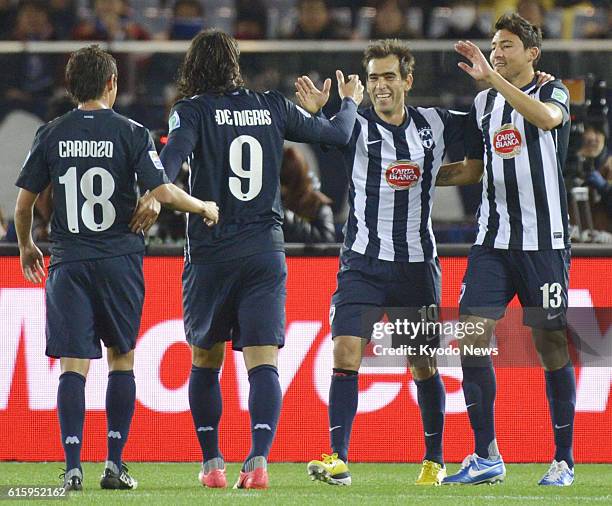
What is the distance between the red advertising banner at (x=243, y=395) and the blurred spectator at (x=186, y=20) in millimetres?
3689

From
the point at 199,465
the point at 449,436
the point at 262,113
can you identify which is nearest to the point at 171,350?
the point at 199,465

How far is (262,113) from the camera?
5508 mm

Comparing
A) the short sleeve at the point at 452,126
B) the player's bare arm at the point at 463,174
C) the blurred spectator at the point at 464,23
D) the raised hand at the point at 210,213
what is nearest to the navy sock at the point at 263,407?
the raised hand at the point at 210,213

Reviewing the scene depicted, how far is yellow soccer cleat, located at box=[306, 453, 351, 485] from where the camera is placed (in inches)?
220

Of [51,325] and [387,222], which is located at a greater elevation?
[387,222]

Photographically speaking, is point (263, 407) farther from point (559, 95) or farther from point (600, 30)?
point (600, 30)

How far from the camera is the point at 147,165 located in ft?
17.5

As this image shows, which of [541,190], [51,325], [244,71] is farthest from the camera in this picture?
[244,71]

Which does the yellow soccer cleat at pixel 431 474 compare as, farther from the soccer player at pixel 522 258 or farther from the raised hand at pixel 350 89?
the raised hand at pixel 350 89

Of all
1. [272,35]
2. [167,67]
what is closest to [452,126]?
[167,67]

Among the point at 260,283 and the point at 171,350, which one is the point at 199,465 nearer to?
the point at 171,350

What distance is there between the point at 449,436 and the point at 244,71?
2.88 meters

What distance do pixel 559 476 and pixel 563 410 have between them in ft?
0.93

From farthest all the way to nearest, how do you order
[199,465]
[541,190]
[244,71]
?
[244,71] → [199,465] → [541,190]
